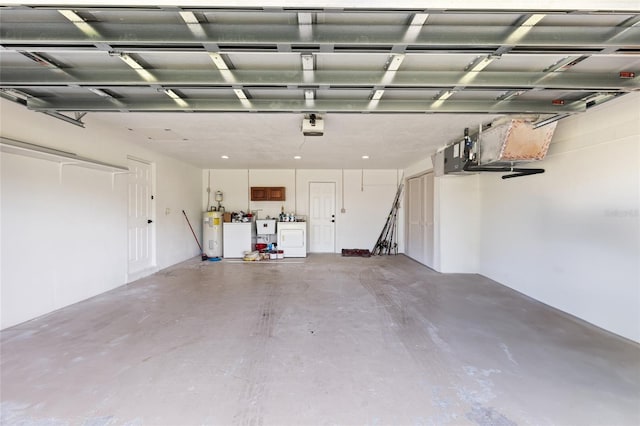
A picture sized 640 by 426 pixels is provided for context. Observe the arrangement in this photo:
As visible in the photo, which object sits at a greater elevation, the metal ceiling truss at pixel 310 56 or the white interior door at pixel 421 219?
the metal ceiling truss at pixel 310 56

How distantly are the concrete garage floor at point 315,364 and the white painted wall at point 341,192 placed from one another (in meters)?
4.09

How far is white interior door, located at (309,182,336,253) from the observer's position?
8.01 metres

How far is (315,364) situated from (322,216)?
5.92 metres

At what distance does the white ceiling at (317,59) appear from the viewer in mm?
1607

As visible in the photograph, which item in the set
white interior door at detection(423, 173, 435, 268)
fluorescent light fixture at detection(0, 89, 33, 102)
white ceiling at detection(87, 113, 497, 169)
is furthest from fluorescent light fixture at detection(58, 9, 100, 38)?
white interior door at detection(423, 173, 435, 268)

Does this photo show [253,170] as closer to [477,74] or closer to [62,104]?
[62,104]

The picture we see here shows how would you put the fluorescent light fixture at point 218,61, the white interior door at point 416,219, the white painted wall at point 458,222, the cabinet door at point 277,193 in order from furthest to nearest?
the cabinet door at point 277,193, the white interior door at point 416,219, the white painted wall at point 458,222, the fluorescent light fixture at point 218,61

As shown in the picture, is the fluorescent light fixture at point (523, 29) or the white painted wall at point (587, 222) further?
the white painted wall at point (587, 222)

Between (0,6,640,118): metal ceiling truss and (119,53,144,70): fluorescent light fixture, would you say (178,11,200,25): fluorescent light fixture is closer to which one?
(0,6,640,118): metal ceiling truss

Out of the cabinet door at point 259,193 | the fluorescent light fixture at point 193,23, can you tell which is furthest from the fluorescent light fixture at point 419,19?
the cabinet door at point 259,193

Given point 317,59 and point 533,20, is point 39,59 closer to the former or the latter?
point 317,59

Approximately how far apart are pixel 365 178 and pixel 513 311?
520 centimetres

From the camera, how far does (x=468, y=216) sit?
5.29m

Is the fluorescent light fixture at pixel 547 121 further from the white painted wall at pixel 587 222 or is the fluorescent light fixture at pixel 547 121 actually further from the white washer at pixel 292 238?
the white washer at pixel 292 238
